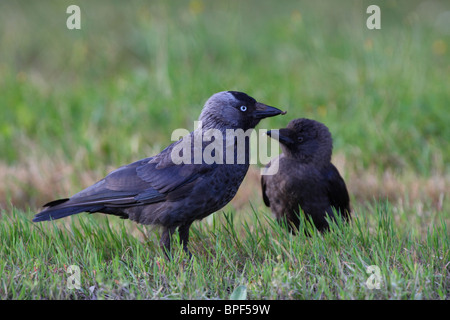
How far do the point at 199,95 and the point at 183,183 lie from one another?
3216mm

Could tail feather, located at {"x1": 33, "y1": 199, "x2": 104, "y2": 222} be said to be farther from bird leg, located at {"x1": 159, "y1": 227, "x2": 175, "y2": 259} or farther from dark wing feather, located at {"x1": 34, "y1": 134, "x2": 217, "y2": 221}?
bird leg, located at {"x1": 159, "y1": 227, "x2": 175, "y2": 259}

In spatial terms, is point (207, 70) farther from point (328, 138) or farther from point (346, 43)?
point (328, 138)

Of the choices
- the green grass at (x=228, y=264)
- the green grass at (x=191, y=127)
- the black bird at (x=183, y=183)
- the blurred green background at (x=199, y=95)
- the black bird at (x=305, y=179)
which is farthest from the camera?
the blurred green background at (x=199, y=95)

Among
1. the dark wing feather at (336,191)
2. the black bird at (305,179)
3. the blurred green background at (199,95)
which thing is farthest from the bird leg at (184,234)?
the blurred green background at (199,95)

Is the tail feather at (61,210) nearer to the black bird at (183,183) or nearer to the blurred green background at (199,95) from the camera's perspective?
the black bird at (183,183)

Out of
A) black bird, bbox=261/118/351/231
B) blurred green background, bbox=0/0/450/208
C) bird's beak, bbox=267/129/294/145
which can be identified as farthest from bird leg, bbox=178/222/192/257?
blurred green background, bbox=0/0/450/208

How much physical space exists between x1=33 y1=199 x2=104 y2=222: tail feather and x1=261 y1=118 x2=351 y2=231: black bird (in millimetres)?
1360

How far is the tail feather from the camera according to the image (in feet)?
12.9

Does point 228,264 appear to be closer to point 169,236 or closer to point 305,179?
point 169,236

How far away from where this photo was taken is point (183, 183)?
388 cm

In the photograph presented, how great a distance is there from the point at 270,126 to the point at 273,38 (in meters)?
3.51

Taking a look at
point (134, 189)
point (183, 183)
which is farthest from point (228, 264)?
point (134, 189)

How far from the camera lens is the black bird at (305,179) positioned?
14.6 feet

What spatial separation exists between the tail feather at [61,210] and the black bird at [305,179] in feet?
4.46
